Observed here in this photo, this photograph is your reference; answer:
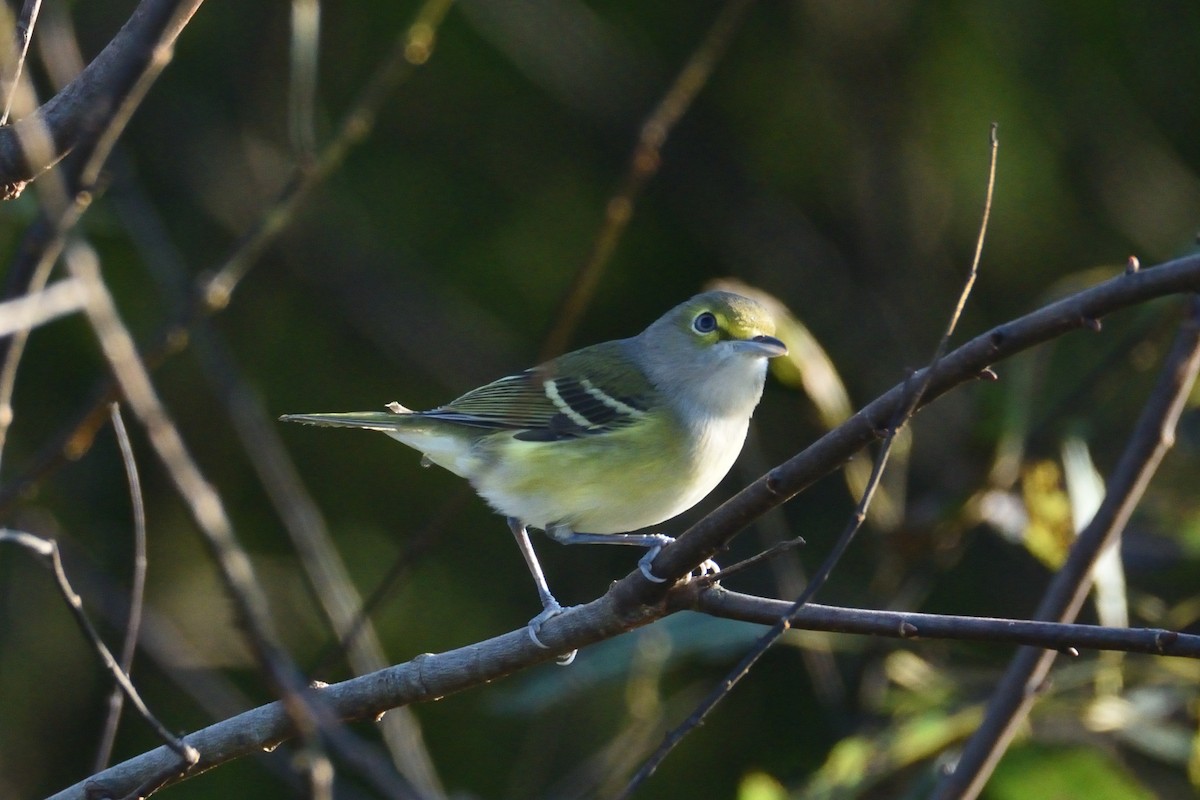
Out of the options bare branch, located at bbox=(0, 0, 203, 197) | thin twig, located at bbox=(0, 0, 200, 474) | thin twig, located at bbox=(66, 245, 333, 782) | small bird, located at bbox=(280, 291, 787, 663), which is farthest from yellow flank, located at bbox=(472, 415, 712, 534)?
thin twig, located at bbox=(66, 245, 333, 782)

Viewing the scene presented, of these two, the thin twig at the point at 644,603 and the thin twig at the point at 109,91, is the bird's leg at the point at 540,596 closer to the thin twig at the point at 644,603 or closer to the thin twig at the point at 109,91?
the thin twig at the point at 644,603

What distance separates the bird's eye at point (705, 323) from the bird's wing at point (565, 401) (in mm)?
226

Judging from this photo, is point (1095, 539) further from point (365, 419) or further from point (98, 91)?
point (365, 419)

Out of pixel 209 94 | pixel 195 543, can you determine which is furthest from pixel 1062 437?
pixel 209 94

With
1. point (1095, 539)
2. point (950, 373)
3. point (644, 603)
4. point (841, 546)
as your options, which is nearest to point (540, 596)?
point (644, 603)

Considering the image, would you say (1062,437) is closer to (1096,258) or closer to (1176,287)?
(1096,258)

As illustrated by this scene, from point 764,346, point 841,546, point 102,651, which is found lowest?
point 841,546

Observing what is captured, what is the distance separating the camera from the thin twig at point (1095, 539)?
2389 millimetres

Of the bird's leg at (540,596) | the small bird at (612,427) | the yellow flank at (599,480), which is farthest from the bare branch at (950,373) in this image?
the yellow flank at (599,480)

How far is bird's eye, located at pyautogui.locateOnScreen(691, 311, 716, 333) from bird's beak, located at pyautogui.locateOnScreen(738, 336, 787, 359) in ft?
0.63

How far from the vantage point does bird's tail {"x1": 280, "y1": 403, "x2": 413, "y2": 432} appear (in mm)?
3694

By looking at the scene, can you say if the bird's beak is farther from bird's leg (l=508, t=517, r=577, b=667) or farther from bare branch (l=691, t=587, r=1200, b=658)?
bare branch (l=691, t=587, r=1200, b=658)

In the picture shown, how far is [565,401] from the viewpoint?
396 cm

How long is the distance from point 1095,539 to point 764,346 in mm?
1279
